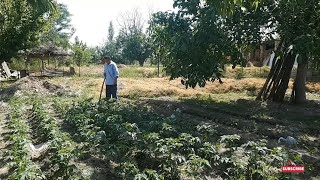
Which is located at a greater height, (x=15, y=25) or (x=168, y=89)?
(x=15, y=25)

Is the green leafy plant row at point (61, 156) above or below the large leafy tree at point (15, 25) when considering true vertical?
below

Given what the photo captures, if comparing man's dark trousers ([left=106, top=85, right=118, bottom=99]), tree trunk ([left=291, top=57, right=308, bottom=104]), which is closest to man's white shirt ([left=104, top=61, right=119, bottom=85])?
man's dark trousers ([left=106, top=85, right=118, bottom=99])

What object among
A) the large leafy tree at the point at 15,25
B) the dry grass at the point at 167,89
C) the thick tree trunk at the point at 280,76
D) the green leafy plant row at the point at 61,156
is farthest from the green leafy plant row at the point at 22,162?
the large leafy tree at the point at 15,25

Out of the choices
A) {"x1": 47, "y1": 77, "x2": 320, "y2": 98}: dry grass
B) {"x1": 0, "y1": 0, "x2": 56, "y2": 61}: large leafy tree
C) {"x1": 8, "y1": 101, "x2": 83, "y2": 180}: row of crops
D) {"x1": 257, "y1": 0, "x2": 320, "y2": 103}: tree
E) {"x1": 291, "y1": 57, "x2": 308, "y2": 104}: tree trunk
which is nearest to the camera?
{"x1": 8, "y1": 101, "x2": 83, "y2": 180}: row of crops

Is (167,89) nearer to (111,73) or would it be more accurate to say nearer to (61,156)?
(111,73)

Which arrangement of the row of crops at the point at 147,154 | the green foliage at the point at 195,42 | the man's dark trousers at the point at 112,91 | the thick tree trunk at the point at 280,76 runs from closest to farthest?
the row of crops at the point at 147,154 → the man's dark trousers at the point at 112,91 → the green foliage at the point at 195,42 → the thick tree trunk at the point at 280,76

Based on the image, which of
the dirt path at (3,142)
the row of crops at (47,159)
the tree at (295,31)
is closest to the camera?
the row of crops at (47,159)

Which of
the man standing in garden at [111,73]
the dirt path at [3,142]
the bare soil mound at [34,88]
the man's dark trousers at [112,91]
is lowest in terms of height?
the dirt path at [3,142]

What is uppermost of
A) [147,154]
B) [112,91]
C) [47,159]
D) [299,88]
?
[299,88]

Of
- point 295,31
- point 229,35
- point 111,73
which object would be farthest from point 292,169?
point 229,35

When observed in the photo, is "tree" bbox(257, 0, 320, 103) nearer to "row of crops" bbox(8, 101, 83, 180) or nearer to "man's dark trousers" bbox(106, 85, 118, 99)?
"man's dark trousers" bbox(106, 85, 118, 99)

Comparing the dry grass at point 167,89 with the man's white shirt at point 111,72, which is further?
the dry grass at point 167,89

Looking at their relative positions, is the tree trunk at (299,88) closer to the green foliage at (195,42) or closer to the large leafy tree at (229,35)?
the large leafy tree at (229,35)

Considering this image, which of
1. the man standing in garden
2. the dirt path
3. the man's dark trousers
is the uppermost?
the man standing in garden
